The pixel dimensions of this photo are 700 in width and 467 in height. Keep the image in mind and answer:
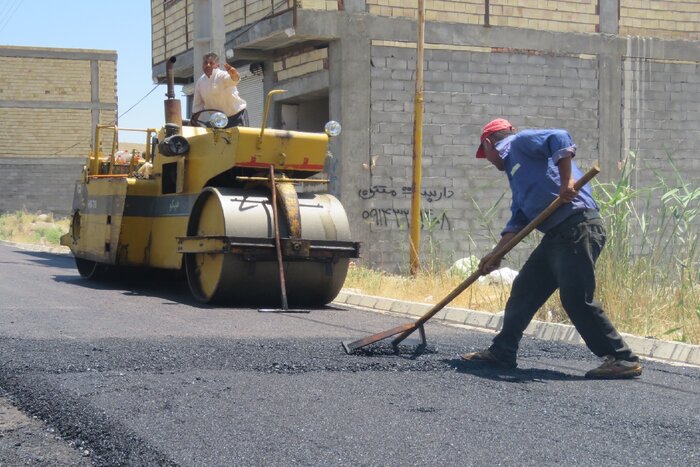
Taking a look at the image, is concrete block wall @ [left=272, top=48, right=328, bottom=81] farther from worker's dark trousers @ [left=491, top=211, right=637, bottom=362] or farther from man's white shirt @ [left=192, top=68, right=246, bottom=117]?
worker's dark trousers @ [left=491, top=211, right=637, bottom=362]

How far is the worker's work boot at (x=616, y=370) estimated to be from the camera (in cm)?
659

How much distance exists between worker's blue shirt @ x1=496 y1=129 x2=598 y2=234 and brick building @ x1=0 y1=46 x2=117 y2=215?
35515 millimetres

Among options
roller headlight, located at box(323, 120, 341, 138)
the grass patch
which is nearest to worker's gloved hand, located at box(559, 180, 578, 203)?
roller headlight, located at box(323, 120, 341, 138)

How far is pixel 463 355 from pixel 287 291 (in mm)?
3917

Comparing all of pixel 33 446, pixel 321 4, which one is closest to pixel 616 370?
pixel 33 446

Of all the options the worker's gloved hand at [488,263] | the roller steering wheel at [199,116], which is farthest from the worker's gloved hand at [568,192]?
the roller steering wheel at [199,116]

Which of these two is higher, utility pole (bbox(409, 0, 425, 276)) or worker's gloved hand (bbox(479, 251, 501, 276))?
utility pole (bbox(409, 0, 425, 276))

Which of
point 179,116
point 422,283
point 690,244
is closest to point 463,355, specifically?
point 690,244

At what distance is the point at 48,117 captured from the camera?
137ft

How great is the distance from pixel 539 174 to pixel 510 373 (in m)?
1.22

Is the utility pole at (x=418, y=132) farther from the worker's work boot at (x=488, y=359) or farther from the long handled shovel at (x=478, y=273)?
the worker's work boot at (x=488, y=359)

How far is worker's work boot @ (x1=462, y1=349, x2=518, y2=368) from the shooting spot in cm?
693

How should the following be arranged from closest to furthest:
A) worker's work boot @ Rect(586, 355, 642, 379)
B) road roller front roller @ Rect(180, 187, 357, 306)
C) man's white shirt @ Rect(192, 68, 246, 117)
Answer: worker's work boot @ Rect(586, 355, 642, 379) → road roller front roller @ Rect(180, 187, 357, 306) → man's white shirt @ Rect(192, 68, 246, 117)

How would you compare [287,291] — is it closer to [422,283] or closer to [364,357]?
[422,283]
